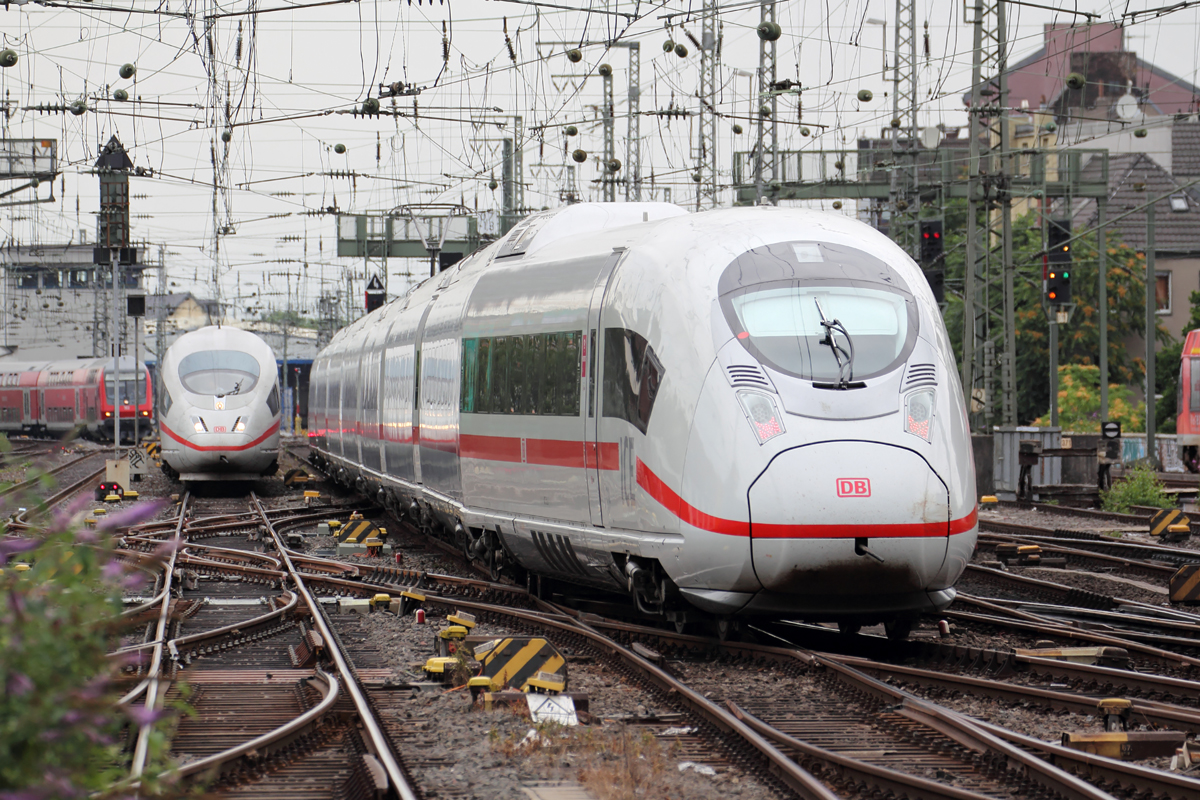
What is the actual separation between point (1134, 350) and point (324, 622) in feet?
160

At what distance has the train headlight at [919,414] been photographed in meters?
9.62

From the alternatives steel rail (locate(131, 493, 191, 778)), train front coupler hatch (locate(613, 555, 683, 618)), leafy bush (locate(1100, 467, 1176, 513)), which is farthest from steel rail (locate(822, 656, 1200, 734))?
leafy bush (locate(1100, 467, 1176, 513))

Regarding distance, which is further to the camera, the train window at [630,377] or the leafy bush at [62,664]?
the train window at [630,377]

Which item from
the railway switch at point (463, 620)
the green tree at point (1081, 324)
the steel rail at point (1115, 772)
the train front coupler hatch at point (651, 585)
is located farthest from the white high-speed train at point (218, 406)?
the green tree at point (1081, 324)

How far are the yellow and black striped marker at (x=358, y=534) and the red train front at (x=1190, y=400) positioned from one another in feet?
75.0

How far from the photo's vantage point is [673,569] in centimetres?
1005

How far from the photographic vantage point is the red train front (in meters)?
35.5

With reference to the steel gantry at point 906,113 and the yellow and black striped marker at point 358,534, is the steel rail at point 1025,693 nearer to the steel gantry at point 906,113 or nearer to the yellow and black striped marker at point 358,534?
the yellow and black striped marker at point 358,534

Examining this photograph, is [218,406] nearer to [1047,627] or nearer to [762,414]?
[1047,627]

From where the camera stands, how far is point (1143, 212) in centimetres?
5572

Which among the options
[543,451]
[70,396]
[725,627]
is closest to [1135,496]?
[543,451]

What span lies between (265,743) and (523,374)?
19.6 feet

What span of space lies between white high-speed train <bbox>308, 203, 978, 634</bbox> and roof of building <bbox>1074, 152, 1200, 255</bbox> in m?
46.4

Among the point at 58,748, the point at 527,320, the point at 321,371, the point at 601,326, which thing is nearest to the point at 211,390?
the point at 321,371
